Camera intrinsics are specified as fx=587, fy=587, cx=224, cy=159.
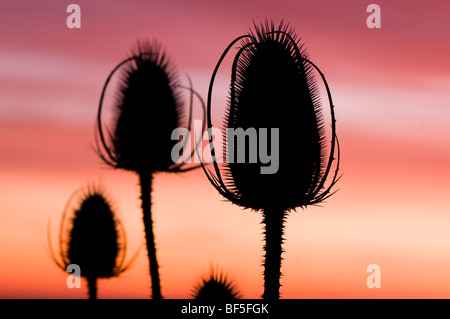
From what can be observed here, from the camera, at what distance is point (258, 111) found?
6336 millimetres

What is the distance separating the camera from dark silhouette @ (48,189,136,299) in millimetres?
13086

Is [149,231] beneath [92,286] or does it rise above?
above

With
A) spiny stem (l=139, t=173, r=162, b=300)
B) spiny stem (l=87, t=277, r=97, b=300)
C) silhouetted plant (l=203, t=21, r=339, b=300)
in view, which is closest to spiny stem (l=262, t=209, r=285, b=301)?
silhouetted plant (l=203, t=21, r=339, b=300)

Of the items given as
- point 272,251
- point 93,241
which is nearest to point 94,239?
point 93,241

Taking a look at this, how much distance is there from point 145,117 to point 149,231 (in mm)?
2401

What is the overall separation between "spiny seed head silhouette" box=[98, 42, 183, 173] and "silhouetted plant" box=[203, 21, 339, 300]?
3.88 metres

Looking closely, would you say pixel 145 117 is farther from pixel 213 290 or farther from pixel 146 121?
pixel 213 290

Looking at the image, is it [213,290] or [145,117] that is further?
[145,117]

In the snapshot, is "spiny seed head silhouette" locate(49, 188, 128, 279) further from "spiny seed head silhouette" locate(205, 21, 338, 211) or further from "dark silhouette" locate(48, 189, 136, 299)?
"spiny seed head silhouette" locate(205, 21, 338, 211)

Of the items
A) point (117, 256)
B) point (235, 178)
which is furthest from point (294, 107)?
point (117, 256)

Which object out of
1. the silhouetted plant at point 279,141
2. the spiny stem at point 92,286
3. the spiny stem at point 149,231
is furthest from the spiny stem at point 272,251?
the spiny stem at point 92,286

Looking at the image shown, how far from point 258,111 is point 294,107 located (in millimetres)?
402

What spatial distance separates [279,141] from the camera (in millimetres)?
6164

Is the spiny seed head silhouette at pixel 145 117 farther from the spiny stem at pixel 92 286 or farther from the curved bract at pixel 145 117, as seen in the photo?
the spiny stem at pixel 92 286
